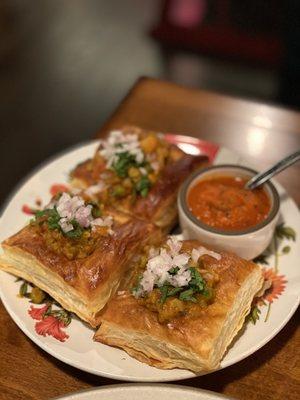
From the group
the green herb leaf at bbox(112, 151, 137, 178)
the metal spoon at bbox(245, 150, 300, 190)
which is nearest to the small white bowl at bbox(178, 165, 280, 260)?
the metal spoon at bbox(245, 150, 300, 190)

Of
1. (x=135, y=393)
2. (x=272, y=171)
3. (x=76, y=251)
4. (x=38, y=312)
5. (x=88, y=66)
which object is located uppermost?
(x=272, y=171)

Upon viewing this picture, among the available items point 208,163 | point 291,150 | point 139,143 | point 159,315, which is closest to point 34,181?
point 139,143

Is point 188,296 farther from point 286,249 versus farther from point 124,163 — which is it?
point 124,163

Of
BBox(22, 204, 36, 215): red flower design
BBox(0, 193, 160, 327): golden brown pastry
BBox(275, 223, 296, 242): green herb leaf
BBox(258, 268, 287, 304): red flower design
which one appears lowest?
BBox(22, 204, 36, 215): red flower design

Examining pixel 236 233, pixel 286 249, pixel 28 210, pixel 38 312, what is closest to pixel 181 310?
→ pixel 236 233

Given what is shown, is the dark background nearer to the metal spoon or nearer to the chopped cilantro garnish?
the chopped cilantro garnish

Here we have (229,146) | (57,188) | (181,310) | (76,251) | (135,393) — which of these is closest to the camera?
(135,393)

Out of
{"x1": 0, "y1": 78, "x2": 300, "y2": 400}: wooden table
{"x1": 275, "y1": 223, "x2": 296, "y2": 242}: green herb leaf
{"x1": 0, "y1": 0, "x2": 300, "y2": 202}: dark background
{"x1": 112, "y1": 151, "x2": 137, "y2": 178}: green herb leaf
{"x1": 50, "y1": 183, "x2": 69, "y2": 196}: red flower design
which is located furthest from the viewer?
{"x1": 0, "y1": 0, "x2": 300, "y2": 202}: dark background
